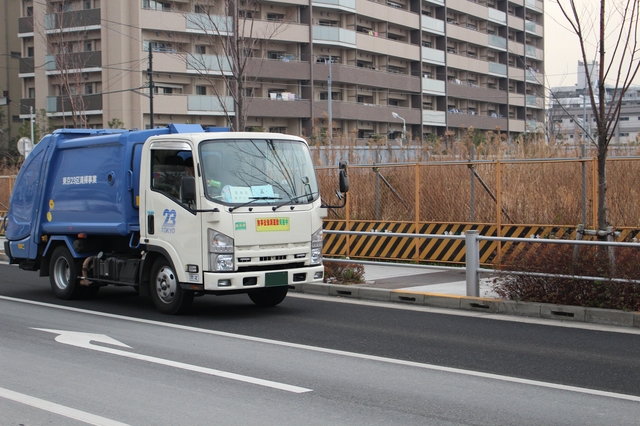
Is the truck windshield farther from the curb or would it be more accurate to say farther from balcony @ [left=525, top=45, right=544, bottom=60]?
balcony @ [left=525, top=45, right=544, bottom=60]

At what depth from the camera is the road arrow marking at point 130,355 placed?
23.7 ft

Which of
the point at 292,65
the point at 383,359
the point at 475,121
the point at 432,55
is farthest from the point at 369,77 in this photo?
the point at 383,359

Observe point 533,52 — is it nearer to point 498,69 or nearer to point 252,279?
point 498,69

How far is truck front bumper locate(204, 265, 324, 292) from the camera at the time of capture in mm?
10602

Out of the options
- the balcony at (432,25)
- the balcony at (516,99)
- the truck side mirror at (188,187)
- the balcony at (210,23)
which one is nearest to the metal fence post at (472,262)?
the truck side mirror at (188,187)

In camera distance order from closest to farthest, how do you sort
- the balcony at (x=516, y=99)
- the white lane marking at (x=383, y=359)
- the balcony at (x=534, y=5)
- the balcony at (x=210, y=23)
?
the white lane marking at (x=383, y=359)
the balcony at (x=210, y=23)
the balcony at (x=516, y=99)
the balcony at (x=534, y=5)

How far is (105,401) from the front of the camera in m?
6.62

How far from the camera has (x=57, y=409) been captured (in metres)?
6.35

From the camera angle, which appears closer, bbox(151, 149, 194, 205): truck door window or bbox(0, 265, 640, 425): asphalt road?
bbox(0, 265, 640, 425): asphalt road

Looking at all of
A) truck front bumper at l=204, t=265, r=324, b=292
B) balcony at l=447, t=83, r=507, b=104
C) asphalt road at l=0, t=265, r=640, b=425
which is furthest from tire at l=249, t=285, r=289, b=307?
balcony at l=447, t=83, r=507, b=104

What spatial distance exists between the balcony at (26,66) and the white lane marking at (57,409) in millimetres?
A: 55446

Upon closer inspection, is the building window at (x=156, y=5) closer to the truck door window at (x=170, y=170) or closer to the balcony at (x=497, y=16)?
the balcony at (x=497, y=16)

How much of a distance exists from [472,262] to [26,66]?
176 feet

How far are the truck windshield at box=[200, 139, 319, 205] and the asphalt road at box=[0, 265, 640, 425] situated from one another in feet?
5.74
